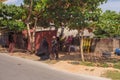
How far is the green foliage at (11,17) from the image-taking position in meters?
32.8

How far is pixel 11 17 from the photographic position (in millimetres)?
34750

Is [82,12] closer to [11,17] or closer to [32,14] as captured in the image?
[32,14]

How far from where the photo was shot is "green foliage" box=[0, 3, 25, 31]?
3280 centimetres

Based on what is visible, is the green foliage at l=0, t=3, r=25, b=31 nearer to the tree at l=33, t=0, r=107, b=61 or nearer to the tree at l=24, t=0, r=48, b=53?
the tree at l=24, t=0, r=48, b=53

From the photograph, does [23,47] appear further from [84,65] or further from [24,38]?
[84,65]

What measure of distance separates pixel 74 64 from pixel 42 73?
3307 mm

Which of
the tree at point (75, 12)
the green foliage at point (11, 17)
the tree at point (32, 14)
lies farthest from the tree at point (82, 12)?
the green foliage at point (11, 17)

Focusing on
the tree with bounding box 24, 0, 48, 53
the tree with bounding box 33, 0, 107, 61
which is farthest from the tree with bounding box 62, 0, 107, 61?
the tree with bounding box 24, 0, 48, 53

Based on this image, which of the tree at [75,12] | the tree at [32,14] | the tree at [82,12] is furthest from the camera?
the tree at [32,14]

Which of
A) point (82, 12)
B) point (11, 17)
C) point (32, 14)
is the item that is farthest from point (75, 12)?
point (11, 17)

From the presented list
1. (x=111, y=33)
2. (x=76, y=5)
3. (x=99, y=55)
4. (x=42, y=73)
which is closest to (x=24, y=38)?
(x=111, y=33)

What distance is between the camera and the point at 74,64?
21.1 m

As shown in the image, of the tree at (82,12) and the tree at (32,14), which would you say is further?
the tree at (32,14)

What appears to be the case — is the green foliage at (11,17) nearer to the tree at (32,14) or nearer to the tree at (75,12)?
the tree at (32,14)
